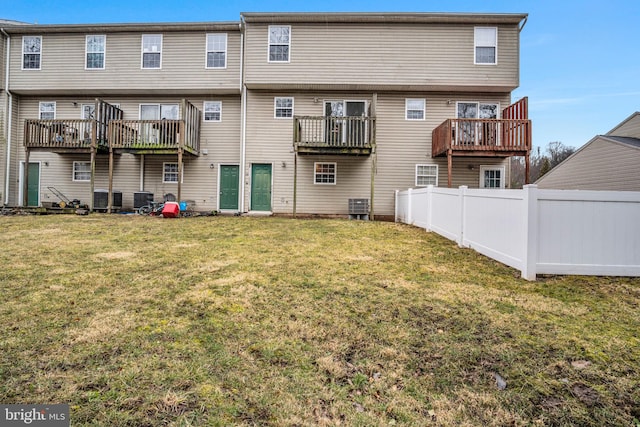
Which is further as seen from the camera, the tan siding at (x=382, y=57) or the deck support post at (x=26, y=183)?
the deck support post at (x=26, y=183)

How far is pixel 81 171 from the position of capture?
1400 centimetres

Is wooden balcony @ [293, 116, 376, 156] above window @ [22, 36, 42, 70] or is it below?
below

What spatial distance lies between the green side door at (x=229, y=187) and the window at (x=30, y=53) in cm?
931

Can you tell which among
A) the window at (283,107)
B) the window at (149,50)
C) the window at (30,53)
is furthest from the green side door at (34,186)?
the window at (283,107)

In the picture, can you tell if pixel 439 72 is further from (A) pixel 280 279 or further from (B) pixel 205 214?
(A) pixel 280 279

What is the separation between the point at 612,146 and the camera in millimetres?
13125

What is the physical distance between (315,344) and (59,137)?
15.1m

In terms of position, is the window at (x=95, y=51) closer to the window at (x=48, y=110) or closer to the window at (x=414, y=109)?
the window at (x=48, y=110)

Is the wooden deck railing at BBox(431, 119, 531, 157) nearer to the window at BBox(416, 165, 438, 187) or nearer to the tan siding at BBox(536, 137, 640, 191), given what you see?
the window at BBox(416, 165, 438, 187)

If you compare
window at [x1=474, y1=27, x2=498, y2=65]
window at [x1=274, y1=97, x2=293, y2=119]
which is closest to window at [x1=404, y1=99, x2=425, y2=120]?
window at [x1=474, y1=27, x2=498, y2=65]

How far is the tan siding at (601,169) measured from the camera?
1217 centimetres

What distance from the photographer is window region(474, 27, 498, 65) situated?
480 inches

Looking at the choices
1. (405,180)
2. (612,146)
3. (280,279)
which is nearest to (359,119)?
(405,180)

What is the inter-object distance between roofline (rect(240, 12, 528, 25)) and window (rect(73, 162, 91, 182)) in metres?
9.43
